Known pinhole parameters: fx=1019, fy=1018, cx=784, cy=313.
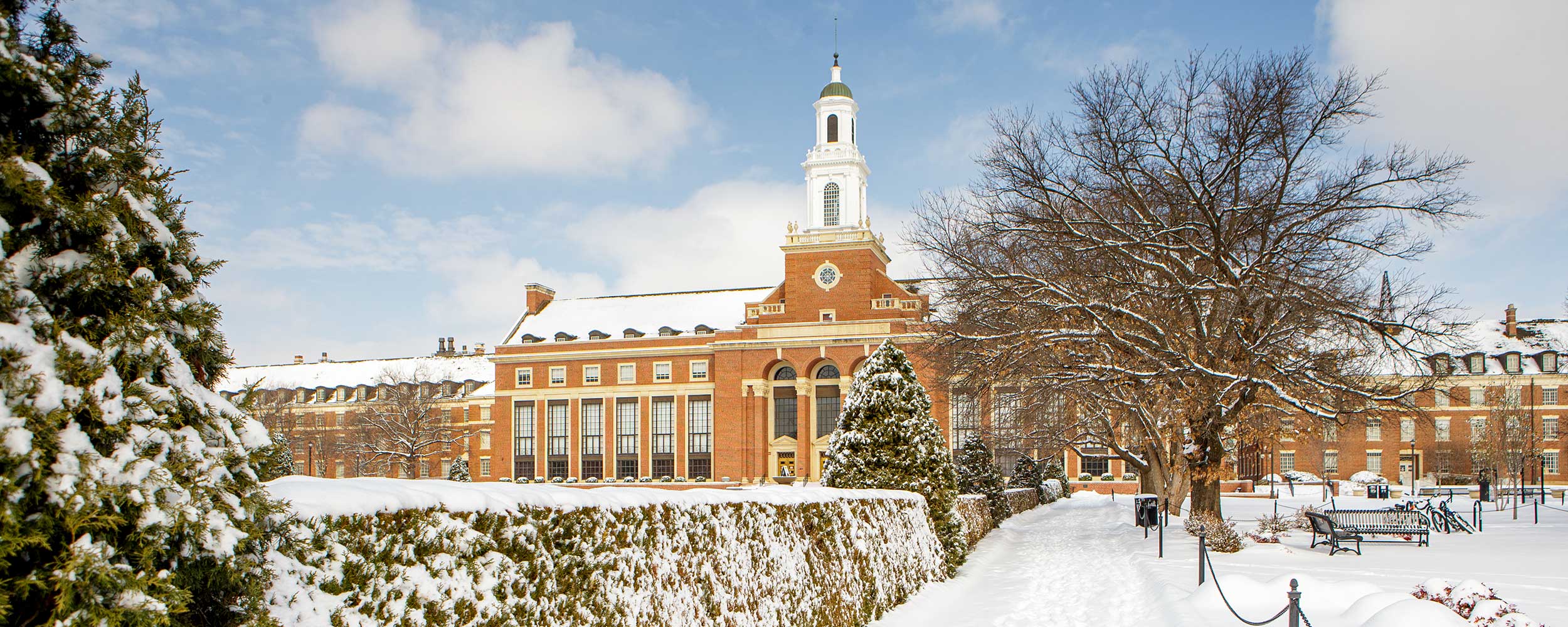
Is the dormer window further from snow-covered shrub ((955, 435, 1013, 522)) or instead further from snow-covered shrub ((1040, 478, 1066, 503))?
snow-covered shrub ((955, 435, 1013, 522))

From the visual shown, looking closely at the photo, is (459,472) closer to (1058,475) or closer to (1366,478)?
(1058,475)

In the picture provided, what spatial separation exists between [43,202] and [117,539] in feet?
3.30

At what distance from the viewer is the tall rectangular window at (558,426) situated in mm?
68000

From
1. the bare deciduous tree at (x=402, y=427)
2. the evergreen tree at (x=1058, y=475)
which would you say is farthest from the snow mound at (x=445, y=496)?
the bare deciduous tree at (x=402, y=427)

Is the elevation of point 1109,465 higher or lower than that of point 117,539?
lower

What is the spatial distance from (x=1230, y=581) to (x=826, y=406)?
49221 millimetres

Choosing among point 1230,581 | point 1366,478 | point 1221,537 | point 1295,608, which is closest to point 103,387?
point 1295,608

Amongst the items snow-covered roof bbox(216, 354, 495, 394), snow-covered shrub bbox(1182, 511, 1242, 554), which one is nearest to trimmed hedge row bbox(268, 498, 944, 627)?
snow-covered shrub bbox(1182, 511, 1242, 554)

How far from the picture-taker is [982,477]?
31406 millimetres

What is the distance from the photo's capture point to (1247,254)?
21938 mm

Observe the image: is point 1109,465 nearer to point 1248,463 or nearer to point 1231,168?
point 1248,463

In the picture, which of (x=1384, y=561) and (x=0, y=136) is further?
(x=1384, y=561)

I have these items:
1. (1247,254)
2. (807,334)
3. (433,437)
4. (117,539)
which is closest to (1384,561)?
(1247,254)

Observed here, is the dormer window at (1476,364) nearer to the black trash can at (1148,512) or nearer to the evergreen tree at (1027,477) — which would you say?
the evergreen tree at (1027,477)
